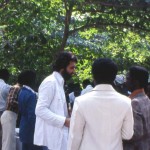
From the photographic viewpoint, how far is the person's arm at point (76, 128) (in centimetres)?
437

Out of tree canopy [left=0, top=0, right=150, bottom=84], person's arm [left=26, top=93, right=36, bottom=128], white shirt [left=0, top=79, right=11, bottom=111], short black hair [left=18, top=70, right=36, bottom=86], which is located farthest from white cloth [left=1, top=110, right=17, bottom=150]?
tree canopy [left=0, top=0, right=150, bottom=84]

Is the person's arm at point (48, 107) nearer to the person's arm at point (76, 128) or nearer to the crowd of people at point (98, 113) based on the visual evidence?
the crowd of people at point (98, 113)

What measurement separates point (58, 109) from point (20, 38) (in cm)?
617

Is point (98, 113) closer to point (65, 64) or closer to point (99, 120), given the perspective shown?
point (99, 120)

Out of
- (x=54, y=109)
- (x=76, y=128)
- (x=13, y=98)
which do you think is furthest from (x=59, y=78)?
(x=13, y=98)

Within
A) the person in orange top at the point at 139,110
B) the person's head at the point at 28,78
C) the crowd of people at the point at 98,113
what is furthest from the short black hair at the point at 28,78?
the person in orange top at the point at 139,110

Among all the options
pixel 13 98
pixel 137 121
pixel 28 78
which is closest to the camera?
pixel 137 121

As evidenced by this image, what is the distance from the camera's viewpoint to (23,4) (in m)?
10.6

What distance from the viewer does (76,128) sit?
4.38m

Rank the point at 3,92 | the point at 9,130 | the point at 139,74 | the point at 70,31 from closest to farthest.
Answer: the point at 139,74, the point at 9,130, the point at 3,92, the point at 70,31

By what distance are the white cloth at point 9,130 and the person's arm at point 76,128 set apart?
14.4ft

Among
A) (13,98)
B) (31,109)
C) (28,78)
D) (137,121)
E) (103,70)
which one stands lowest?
(13,98)

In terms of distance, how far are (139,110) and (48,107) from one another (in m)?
1.16

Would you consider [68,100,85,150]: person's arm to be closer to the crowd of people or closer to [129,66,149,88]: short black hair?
the crowd of people
